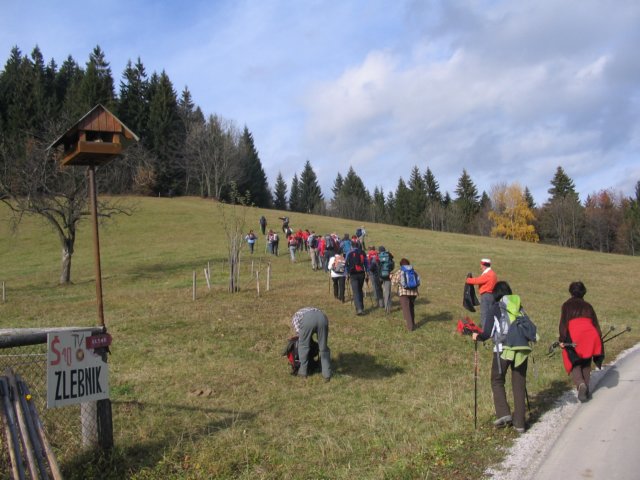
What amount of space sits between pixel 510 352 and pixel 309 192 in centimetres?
9939

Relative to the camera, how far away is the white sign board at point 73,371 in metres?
5.18

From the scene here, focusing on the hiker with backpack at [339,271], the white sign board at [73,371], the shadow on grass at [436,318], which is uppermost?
the hiker with backpack at [339,271]

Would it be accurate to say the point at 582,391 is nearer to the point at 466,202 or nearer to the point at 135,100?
the point at 135,100

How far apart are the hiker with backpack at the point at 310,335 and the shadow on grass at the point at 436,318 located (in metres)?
5.74

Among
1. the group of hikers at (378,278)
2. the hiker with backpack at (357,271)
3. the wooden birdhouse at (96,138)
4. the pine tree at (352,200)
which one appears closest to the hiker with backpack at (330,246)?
the group of hikers at (378,278)

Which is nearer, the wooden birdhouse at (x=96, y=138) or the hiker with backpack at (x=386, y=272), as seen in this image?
the wooden birdhouse at (x=96, y=138)

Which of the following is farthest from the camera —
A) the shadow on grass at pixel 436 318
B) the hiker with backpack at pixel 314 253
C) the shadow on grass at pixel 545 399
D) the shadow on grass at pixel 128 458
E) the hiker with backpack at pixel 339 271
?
the hiker with backpack at pixel 314 253

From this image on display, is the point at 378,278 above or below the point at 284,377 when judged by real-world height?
above

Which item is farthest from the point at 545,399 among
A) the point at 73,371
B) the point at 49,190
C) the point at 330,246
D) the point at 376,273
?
the point at 49,190

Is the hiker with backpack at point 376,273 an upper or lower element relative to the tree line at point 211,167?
lower

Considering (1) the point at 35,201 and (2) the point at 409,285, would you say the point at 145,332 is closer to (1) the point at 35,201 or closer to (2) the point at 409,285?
(2) the point at 409,285

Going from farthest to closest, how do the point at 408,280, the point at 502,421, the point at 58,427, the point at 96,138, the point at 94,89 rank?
the point at 94,89
the point at 408,280
the point at 96,138
the point at 502,421
the point at 58,427

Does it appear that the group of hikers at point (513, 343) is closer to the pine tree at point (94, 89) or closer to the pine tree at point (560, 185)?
the pine tree at point (94, 89)

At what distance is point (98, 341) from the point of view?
561 cm
